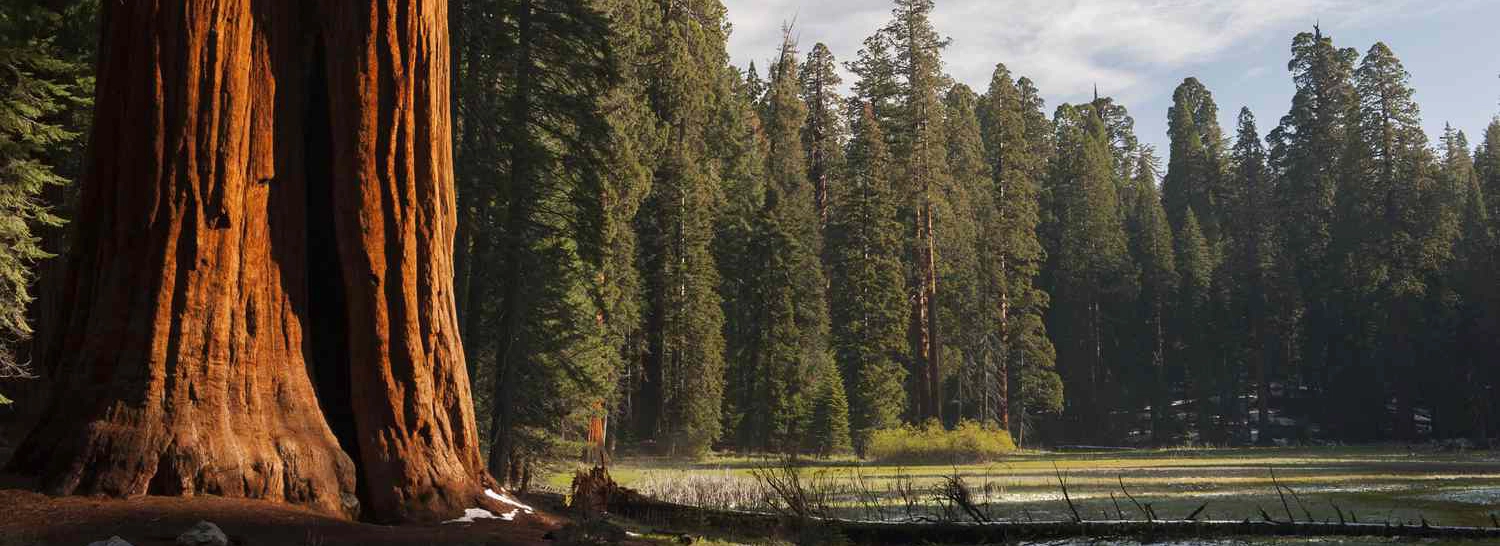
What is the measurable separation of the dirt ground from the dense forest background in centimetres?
1302

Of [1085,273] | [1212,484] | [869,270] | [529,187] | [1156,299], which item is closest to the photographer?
[529,187]

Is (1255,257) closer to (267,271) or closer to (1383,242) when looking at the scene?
(1383,242)

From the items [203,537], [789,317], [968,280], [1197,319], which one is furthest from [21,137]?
[1197,319]

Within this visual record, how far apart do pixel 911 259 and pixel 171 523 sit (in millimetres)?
48229

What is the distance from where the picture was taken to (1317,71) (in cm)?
6575

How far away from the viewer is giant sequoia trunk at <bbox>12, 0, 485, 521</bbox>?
873 centimetres

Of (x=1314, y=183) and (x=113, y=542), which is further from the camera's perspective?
(x=1314, y=183)

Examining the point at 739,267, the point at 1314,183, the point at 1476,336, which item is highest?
the point at 1314,183

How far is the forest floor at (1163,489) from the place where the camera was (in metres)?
17.2

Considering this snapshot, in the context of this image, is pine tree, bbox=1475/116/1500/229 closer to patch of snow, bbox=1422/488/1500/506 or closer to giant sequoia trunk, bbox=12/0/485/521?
patch of snow, bbox=1422/488/1500/506

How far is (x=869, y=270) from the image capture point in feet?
171

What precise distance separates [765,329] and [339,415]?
4025cm

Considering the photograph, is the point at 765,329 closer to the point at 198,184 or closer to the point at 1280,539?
the point at 1280,539

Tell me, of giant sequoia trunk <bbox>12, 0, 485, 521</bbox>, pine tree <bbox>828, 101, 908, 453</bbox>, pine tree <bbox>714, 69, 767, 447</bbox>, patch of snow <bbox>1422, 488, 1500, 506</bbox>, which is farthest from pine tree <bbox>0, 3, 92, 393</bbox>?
pine tree <bbox>828, 101, 908, 453</bbox>
